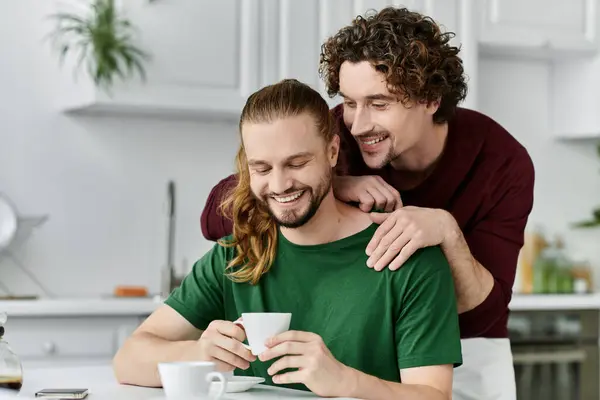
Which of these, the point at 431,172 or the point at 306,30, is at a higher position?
the point at 306,30

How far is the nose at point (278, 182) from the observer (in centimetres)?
186

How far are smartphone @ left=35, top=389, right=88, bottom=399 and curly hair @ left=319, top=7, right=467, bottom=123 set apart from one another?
89 centimetres

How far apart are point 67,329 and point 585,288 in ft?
7.26

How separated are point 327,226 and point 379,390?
1.30ft

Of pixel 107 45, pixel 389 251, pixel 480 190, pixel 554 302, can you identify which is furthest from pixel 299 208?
pixel 554 302

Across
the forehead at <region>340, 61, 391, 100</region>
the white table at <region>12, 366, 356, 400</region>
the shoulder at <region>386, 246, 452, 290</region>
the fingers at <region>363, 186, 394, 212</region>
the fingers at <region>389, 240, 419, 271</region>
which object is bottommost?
the white table at <region>12, 366, 356, 400</region>

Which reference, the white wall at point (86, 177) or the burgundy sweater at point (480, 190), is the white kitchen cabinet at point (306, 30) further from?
the burgundy sweater at point (480, 190)

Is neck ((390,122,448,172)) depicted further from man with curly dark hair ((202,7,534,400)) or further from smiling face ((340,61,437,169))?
smiling face ((340,61,437,169))

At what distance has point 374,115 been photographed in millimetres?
2168

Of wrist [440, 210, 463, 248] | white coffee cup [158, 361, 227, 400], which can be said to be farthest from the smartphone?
wrist [440, 210, 463, 248]

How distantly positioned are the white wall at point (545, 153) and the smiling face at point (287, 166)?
2.84 meters

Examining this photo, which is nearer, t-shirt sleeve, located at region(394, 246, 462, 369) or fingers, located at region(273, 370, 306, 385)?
fingers, located at region(273, 370, 306, 385)

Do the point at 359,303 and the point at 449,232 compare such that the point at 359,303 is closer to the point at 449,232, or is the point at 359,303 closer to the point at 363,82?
the point at 449,232

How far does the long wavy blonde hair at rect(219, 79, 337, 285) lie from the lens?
75.7 inches
